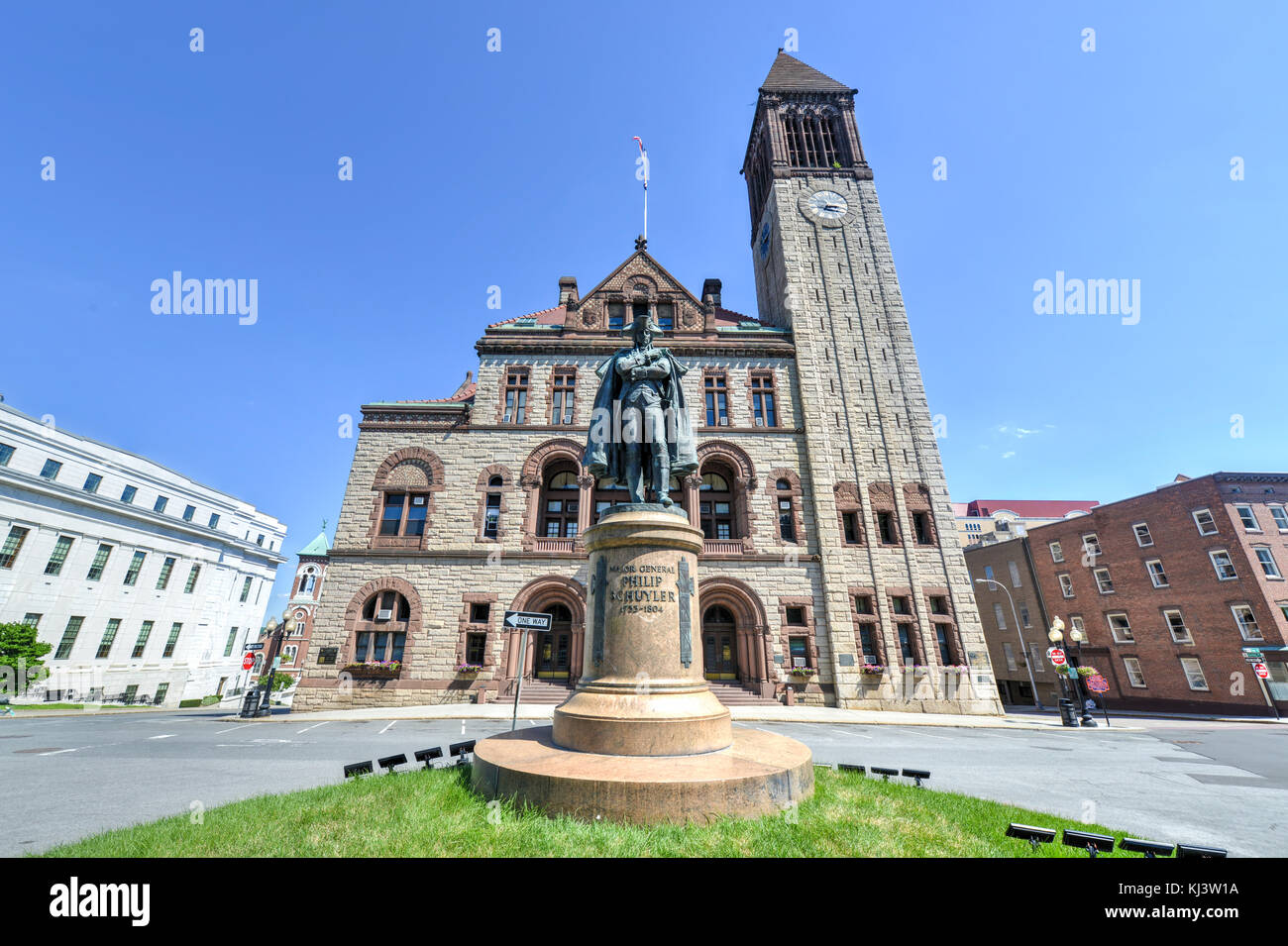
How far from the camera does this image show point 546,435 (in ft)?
83.5

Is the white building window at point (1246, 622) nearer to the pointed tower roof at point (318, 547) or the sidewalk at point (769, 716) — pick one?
the sidewalk at point (769, 716)

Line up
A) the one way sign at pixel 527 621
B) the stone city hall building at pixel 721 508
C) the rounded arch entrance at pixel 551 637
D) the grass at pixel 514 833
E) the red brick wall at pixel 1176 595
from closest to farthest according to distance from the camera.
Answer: the grass at pixel 514 833
the one way sign at pixel 527 621
the stone city hall building at pixel 721 508
the rounded arch entrance at pixel 551 637
the red brick wall at pixel 1176 595

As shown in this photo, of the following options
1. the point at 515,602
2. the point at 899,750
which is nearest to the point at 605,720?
the point at 899,750

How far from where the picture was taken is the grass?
3980 millimetres

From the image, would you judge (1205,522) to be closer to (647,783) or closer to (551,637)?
(551,637)

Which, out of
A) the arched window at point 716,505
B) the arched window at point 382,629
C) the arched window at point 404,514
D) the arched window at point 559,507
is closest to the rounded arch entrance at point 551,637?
the arched window at point 559,507

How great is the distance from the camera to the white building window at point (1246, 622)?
1005 inches

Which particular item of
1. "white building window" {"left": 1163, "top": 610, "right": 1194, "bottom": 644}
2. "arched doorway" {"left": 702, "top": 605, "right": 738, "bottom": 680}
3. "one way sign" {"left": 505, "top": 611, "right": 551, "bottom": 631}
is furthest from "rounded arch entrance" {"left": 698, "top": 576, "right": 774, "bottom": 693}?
"white building window" {"left": 1163, "top": 610, "right": 1194, "bottom": 644}

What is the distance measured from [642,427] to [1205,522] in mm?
37549

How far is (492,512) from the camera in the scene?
24297mm

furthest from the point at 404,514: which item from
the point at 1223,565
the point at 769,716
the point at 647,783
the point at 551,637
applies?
the point at 1223,565

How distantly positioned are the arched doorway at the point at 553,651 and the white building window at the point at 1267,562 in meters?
36.4

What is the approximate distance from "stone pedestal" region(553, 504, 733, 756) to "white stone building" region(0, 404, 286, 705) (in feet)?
128
